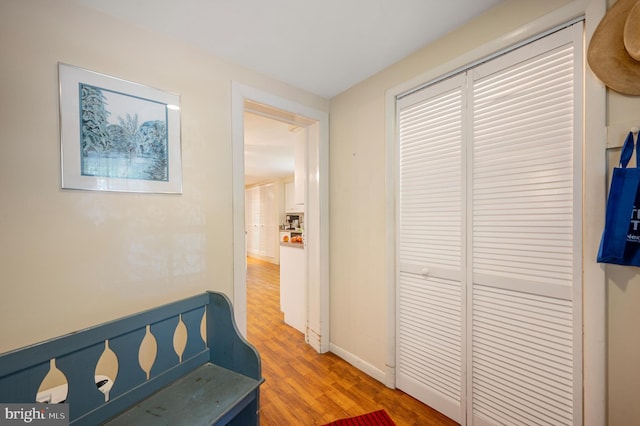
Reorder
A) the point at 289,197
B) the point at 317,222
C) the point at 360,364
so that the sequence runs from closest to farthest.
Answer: the point at 360,364 → the point at 317,222 → the point at 289,197

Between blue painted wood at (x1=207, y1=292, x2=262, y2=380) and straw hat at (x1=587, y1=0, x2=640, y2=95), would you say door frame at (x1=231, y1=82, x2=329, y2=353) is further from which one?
straw hat at (x1=587, y1=0, x2=640, y2=95)

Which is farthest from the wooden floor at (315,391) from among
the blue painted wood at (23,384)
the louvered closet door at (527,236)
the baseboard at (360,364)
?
the blue painted wood at (23,384)

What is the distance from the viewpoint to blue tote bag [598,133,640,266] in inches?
37.8

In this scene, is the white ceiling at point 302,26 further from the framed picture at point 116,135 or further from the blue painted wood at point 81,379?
the blue painted wood at point 81,379

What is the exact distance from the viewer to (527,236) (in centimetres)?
129

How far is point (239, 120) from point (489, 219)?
5.81 ft

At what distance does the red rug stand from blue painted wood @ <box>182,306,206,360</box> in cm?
94

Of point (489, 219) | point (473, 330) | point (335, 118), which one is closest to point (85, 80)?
point (335, 118)

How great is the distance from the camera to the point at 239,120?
183 cm

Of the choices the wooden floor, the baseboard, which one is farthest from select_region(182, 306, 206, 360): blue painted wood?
the baseboard

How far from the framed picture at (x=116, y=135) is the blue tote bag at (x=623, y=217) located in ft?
7.02

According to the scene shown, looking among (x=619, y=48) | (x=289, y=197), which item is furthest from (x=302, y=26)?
(x=289, y=197)

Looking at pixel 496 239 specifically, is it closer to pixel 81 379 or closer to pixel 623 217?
pixel 623 217

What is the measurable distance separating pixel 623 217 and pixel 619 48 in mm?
692
